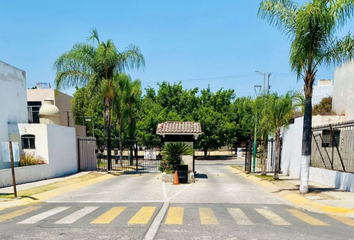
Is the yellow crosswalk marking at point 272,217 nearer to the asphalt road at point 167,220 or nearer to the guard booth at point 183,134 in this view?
the asphalt road at point 167,220

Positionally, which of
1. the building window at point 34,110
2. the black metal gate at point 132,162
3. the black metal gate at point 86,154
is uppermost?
the building window at point 34,110

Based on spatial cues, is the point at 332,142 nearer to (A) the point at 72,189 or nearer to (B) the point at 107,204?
(B) the point at 107,204

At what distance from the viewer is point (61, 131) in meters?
16.8

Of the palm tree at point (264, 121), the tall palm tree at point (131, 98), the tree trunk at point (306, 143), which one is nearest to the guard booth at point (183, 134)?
the palm tree at point (264, 121)

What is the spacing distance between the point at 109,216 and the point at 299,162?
13.0 metres

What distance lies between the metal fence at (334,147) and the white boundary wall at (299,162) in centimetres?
48

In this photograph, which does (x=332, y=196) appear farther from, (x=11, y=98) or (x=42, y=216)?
(x=11, y=98)

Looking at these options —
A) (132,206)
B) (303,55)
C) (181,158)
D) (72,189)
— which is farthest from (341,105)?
(72,189)

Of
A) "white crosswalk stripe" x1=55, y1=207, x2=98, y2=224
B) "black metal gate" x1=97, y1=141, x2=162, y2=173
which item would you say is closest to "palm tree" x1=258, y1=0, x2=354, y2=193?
"white crosswalk stripe" x1=55, y1=207, x2=98, y2=224

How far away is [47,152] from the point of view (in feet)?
49.6

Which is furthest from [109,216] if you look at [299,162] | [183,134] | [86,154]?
[86,154]

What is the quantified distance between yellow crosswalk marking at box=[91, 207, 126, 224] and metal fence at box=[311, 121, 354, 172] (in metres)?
10.2

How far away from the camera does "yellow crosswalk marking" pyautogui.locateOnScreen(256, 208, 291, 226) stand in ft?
19.7

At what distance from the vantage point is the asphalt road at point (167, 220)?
5.08 metres
